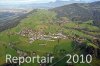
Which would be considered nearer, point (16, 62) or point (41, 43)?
point (16, 62)

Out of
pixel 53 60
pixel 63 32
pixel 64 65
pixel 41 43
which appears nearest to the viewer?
pixel 64 65

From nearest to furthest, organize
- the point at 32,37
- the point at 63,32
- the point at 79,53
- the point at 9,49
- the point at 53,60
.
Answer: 1. the point at 53,60
2. the point at 79,53
3. the point at 9,49
4. the point at 32,37
5. the point at 63,32

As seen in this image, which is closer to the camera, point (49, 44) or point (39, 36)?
point (49, 44)

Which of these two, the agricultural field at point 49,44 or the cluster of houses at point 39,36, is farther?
the cluster of houses at point 39,36

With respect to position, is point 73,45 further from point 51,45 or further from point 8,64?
point 8,64

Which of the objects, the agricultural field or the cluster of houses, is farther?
the cluster of houses

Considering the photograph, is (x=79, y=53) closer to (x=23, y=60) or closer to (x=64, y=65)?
(x=64, y=65)

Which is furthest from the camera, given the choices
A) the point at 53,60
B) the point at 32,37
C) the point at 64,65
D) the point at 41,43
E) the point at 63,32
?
the point at 63,32

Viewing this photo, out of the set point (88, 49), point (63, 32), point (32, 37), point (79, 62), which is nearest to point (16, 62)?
point (79, 62)

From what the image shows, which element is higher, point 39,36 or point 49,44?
point 39,36

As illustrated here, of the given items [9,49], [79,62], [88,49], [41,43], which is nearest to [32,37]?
[41,43]
